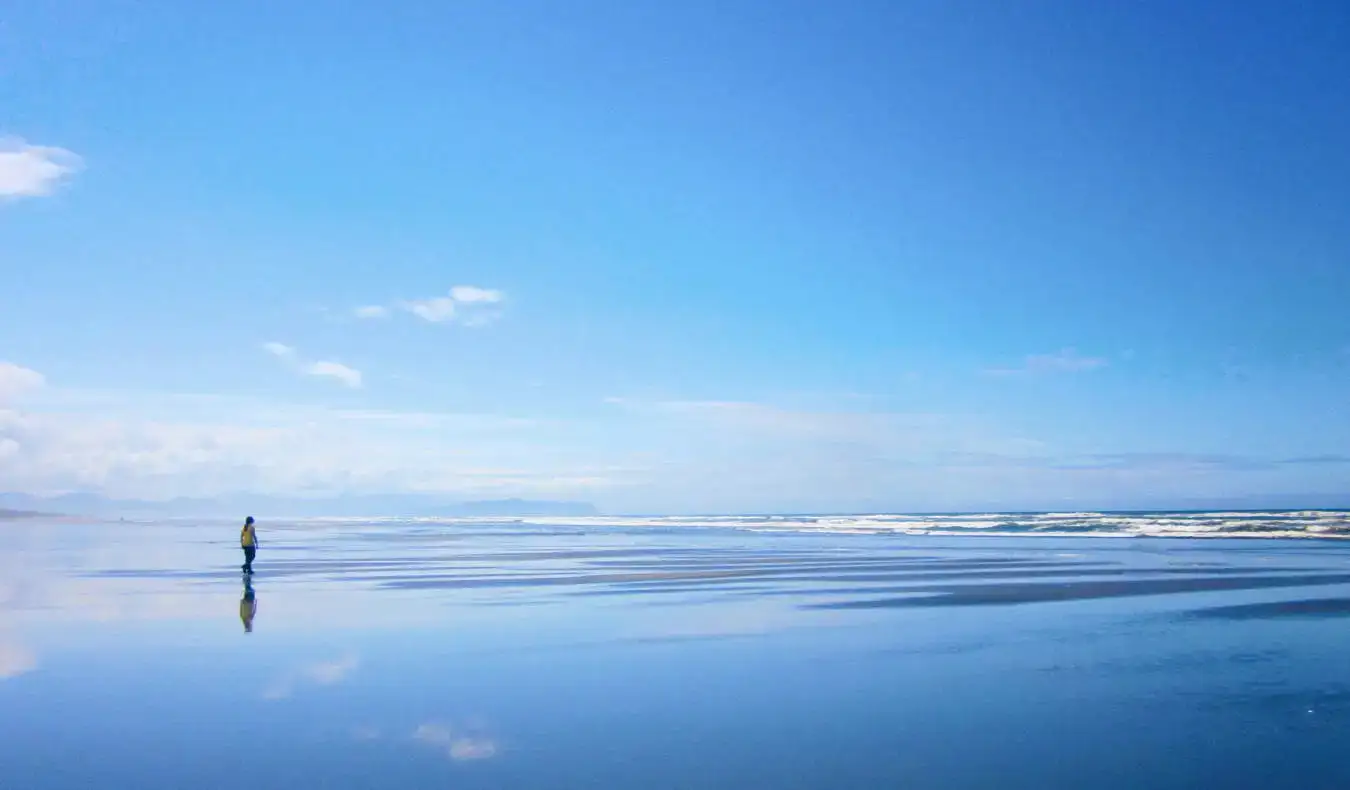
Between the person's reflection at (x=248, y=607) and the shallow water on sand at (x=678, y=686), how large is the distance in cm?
15

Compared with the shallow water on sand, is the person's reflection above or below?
above

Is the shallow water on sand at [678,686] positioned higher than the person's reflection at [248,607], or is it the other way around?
the person's reflection at [248,607]

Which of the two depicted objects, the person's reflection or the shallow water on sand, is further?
the person's reflection

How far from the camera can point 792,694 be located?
34.3ft

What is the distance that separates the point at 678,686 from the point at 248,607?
10.9m

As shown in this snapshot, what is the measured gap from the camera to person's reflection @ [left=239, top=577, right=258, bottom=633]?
15914mm

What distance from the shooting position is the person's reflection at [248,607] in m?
15.9

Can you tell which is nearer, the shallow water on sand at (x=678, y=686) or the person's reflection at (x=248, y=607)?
the shallow water on sand at (x=678, y=686)

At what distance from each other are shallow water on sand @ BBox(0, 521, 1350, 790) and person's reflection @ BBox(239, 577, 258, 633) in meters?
0.15

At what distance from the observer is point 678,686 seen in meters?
10.9

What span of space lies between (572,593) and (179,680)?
11.0 metres

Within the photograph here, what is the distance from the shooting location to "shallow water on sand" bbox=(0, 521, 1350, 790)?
767 cm

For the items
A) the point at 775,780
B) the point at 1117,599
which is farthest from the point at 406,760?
the point at 1117,599

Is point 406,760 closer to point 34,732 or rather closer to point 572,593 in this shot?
point 34,732
